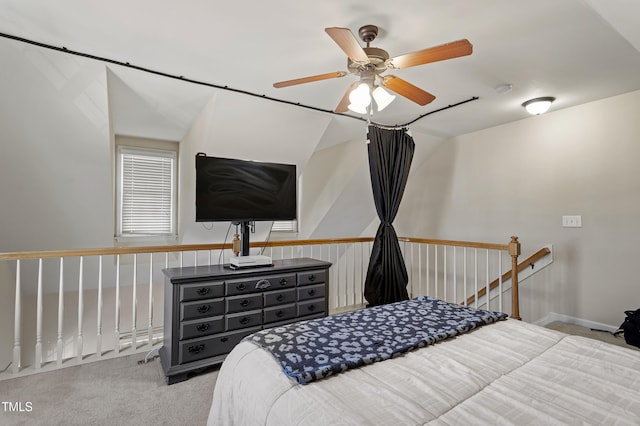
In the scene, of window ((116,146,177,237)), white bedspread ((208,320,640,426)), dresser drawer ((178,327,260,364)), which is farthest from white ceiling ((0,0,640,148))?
dresser drawer ((178,327,260,364))

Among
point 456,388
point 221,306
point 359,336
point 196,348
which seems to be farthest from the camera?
point 221,306

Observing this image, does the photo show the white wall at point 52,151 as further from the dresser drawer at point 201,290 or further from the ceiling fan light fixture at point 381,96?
the ceiling fan light fixture at point 381,96

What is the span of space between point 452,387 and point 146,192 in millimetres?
3967

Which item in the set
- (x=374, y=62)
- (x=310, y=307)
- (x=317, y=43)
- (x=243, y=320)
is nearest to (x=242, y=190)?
(x=243, y=320)

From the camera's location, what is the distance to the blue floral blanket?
1.28 m

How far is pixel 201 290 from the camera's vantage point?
2436 mm

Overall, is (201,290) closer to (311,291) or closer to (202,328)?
(202,328)

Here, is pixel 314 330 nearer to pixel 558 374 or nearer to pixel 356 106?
pixel 558 374

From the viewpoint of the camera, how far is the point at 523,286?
3.93 metres

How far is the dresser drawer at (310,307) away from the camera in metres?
2.92

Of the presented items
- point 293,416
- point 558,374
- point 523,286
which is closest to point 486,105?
point 523,286

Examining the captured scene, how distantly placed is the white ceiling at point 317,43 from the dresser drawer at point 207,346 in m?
2.04

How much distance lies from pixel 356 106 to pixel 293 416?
73.0 inches

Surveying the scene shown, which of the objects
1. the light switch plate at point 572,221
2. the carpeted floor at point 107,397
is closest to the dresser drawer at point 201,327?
the carpeted floor at point 107,397
